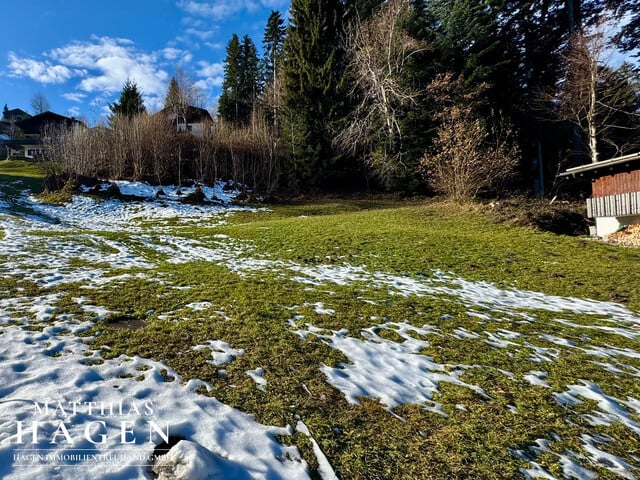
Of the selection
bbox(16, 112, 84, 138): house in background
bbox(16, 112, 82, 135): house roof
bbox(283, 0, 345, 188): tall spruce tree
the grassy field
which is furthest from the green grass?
the grassy field

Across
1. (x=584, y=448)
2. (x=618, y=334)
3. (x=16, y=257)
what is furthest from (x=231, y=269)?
(x=618, y=334)

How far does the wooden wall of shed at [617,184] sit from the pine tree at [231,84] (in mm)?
38170

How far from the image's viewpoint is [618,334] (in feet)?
18.0

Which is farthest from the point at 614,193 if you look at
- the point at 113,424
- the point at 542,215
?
the point at 113,424

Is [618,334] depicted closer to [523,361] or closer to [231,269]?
[523,361]

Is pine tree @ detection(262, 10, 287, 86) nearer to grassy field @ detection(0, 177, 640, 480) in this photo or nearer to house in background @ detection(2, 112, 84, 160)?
house in background @ detection(2, 112, 84, 160)

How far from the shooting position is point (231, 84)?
43.2m

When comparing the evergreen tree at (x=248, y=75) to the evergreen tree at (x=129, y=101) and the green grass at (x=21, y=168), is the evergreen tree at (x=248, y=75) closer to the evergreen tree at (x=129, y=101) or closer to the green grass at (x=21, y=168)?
the evergreen tree at (x=129, y=101)

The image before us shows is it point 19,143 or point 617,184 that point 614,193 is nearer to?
point 617,184

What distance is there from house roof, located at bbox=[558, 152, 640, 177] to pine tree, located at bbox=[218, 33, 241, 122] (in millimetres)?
37575

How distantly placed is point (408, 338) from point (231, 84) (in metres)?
46.7

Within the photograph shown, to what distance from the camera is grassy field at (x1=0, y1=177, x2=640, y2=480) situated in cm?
276

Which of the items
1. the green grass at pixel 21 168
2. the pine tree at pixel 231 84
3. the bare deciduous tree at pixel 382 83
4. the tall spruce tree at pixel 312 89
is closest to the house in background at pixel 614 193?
the bare deciduous tree at pixel 382 83

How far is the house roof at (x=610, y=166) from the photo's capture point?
12625 millimetres
